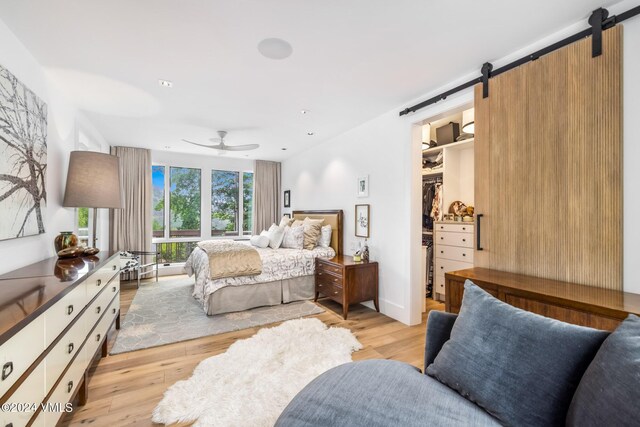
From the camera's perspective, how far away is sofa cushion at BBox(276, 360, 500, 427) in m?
1.03

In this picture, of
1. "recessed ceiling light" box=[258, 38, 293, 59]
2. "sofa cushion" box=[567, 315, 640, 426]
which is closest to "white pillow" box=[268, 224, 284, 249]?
"recessed ceiling light" box=[258, 38, 293, 59]

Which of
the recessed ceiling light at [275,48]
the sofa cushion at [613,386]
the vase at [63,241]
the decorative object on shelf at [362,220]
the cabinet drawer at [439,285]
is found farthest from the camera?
the cabinet drawer at [439,285]

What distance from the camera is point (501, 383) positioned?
108 cm

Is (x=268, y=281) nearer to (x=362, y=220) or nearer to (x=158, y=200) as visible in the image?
(x=362, y=220)

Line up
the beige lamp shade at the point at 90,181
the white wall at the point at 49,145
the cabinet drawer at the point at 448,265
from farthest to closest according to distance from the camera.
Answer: the cabinet drawer at the point at 448,265, the beige lamp shade at the point at 90,181, the white wall at the point at 49,145

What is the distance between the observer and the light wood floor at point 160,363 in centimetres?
183

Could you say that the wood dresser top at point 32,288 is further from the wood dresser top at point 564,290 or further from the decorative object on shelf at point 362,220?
the decorative object on shelf at point 362,220

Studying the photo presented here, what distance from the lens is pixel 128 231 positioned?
531 centimetres

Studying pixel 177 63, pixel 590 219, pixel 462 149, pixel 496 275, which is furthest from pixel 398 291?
pixel 177 63

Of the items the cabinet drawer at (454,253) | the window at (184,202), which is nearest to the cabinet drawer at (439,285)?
the cabinet drawer at (454,253)

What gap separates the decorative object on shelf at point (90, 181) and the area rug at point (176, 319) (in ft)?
4.45

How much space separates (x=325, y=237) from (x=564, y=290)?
312cm

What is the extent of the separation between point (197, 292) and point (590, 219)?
13.7 ft

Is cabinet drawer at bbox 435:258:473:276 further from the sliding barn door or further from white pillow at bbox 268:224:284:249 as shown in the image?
white pillow at bbox 268:224:284:249
